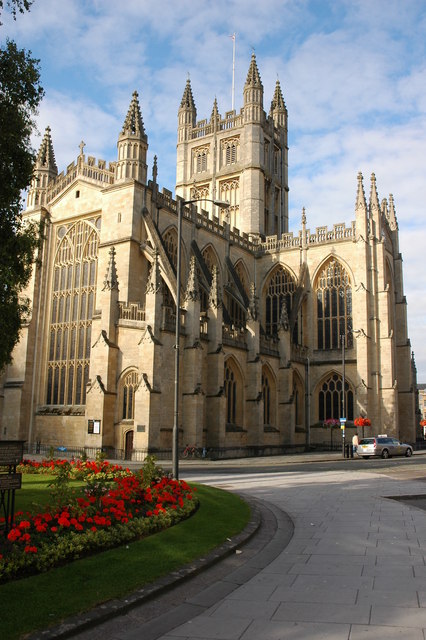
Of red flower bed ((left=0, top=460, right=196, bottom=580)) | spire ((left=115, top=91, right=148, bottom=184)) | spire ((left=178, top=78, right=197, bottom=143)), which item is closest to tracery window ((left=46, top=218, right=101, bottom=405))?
spire ((left=115, top=91, right=148, bottom=184))

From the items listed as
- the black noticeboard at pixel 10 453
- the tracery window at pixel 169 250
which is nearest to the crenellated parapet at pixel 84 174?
the tracery window at pixel 169 250

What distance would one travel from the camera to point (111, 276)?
32844mm

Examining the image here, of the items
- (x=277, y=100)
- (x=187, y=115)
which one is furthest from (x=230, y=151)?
(x=277, y=100)

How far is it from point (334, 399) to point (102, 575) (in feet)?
139

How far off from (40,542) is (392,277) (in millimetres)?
48627

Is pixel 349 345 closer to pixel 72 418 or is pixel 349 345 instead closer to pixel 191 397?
pixel 191 397

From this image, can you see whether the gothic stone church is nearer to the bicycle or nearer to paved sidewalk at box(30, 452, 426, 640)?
the bicycle

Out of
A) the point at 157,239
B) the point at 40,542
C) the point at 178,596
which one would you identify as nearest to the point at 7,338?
the point at 40,542

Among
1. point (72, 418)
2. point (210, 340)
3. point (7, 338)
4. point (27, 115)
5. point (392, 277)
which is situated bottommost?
point (72, 418)

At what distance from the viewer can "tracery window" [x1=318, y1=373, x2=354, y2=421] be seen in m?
47.6

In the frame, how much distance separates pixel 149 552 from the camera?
347 inches

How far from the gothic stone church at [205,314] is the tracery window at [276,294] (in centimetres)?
12

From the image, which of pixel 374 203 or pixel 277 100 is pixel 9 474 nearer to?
pixel 374 203

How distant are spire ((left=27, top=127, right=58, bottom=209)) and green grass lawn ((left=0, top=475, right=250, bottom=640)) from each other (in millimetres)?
31752
